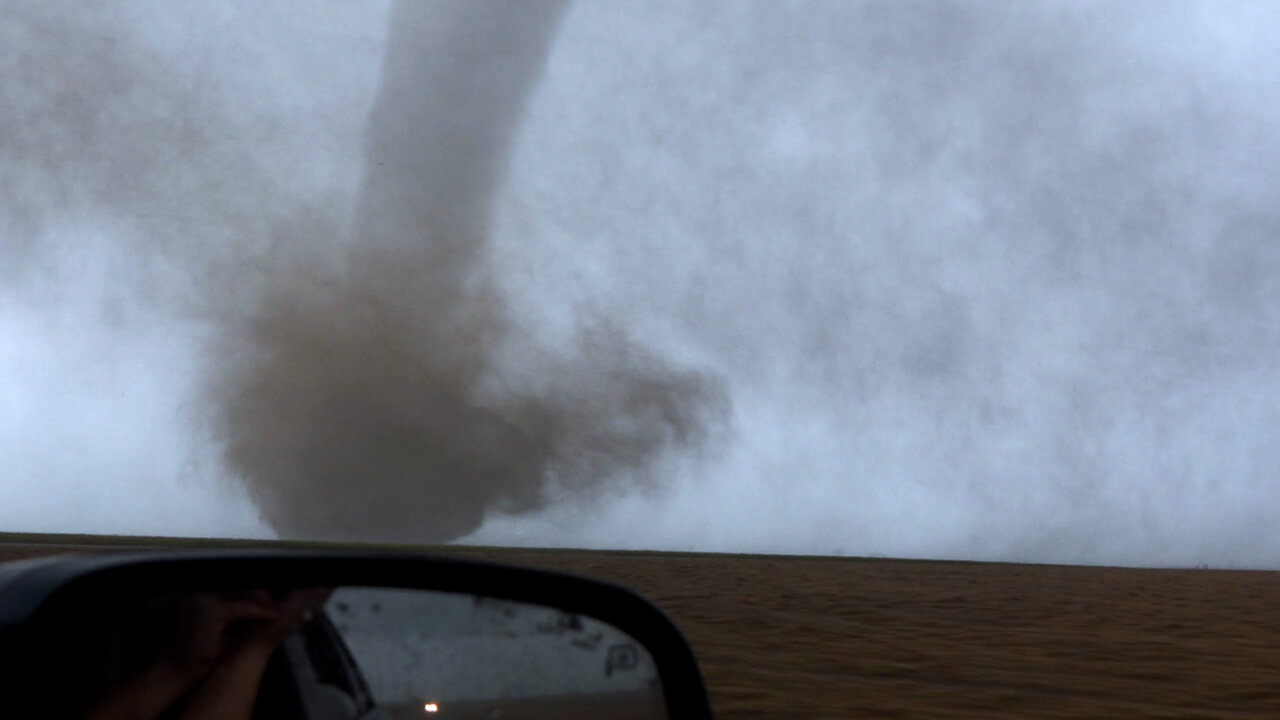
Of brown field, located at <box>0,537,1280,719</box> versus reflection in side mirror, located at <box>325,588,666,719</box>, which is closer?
reflection in side mirror, located at <box>325,588,666,719</box>

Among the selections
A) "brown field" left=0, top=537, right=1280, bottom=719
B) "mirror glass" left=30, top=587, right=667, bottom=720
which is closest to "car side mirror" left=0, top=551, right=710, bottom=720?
"mirror glass" left=30, top=587, right=667, bottom=720

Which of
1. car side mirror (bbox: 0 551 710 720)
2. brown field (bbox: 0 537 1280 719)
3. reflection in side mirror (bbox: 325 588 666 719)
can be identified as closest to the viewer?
car side mirror (bbox: 0 551 710 720)

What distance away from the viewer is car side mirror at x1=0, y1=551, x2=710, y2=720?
1.69 meters

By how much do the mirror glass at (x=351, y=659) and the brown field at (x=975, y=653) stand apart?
6.08 m

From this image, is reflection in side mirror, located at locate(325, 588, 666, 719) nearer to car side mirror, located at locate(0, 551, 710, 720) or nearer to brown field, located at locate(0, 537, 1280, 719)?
car side mirror, located at locate(0, 551, 710, 720)

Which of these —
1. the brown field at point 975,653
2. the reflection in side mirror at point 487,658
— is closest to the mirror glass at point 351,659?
the reflection in side mirror at point 487,658

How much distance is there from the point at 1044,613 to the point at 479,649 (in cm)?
1848

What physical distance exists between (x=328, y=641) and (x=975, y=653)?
1145 centimetres

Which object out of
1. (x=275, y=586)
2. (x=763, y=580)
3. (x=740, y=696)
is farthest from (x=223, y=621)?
(x=763, y=580)

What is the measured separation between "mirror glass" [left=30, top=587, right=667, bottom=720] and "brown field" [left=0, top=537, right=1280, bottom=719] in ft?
20.0

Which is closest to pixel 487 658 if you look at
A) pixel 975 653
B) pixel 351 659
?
pixel 351 659

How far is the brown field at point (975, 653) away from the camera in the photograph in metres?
8.87

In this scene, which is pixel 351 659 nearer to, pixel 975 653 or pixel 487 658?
Answer: pixel 487 658

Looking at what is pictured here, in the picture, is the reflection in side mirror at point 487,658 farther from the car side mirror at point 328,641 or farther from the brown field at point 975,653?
the brown field at point 975,653
